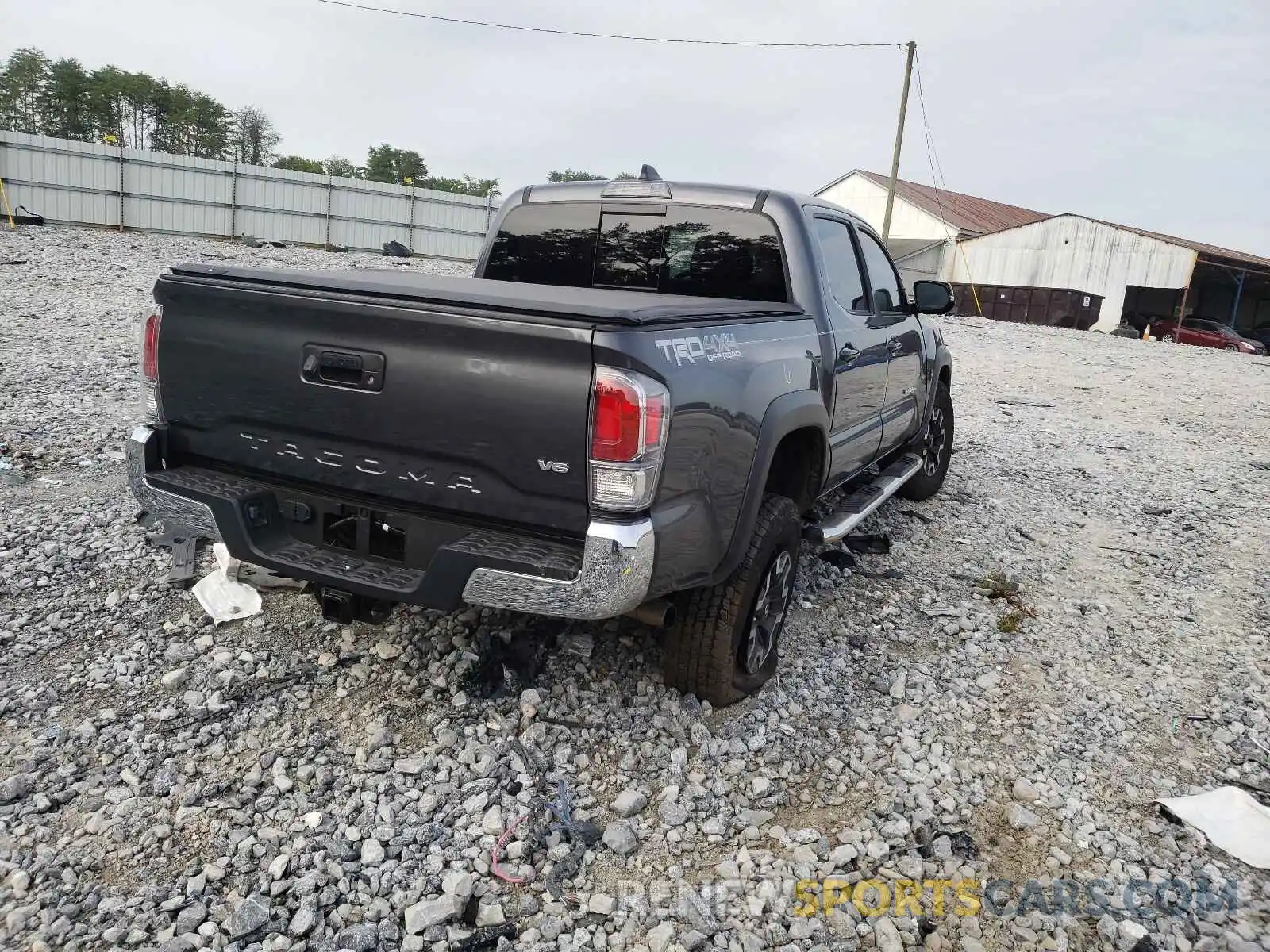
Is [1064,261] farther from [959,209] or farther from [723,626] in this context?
[723,626]

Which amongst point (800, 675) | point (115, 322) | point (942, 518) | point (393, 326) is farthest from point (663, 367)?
point (115, 322)

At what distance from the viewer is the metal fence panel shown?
20297mm

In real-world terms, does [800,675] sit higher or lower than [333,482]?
lower

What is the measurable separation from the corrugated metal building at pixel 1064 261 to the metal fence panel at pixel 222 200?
53.7 ft

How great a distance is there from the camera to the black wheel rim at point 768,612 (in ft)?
11.5

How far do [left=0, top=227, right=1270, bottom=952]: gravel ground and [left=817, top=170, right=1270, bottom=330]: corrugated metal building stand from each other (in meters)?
26.9

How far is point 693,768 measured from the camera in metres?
3.17

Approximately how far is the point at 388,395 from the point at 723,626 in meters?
1.46

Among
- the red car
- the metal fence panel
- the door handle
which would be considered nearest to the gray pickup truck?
the door handle

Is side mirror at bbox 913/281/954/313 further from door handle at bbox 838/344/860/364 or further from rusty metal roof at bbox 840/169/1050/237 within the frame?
rusty metal roof at bbox 840/169/1050/237

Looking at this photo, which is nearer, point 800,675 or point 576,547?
point 576,547

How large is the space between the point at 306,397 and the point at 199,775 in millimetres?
1288

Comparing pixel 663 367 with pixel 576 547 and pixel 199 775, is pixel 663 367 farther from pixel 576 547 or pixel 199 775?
pixel 199 775

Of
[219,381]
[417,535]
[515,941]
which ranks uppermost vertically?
[219,381]
